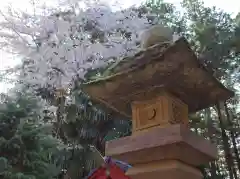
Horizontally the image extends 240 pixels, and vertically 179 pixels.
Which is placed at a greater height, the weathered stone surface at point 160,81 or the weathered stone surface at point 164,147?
the weathered stone surface at point 160,81

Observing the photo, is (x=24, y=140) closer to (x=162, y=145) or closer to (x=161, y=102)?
(x=161, y=102)

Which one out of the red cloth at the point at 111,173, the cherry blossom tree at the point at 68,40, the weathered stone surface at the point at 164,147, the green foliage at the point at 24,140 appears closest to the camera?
the weathered stone surface at the point at 164,147

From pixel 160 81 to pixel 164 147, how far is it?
353 mm

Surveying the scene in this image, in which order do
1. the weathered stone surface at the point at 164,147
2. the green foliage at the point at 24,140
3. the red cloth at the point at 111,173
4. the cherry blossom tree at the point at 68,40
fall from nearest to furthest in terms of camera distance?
1. the weathered stone surface at the point at 164,147
2. the red cloth at the point at 111,173
3. the green foliage at the point at 24,140
4. the cherry blossom tree at the point at 68,40

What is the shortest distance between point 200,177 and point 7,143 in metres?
2.94

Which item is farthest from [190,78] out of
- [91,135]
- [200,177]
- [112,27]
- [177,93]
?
[112,27]

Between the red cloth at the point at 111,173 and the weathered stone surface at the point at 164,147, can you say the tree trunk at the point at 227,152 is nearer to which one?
→ the red cloth at the point at 111,173

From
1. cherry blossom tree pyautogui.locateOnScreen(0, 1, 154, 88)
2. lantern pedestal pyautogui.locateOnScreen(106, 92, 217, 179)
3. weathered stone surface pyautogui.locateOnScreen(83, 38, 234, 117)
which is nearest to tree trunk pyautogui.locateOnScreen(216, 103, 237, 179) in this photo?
cherry blossom tree pyautogui.locateOnScreen(0, 1, 154, 88)

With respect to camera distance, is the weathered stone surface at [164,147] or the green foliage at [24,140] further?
the green foliage at [24,140]

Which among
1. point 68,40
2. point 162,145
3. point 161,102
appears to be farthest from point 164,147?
point 68,40

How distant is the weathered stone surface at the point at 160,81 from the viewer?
1542 mm

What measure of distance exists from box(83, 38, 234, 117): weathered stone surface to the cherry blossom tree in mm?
3698

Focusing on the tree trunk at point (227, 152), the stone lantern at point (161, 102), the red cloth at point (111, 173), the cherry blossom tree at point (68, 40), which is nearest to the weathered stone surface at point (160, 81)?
the stone lantern at point (161, 102)

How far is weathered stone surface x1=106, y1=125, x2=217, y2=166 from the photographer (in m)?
1.50
